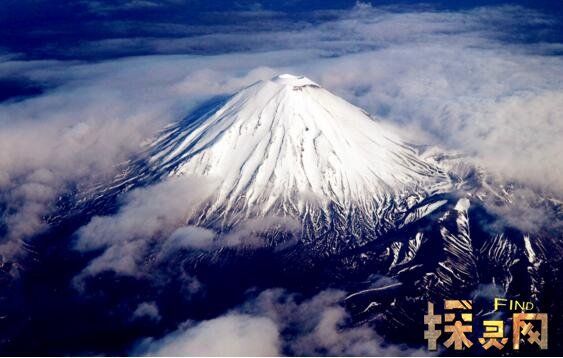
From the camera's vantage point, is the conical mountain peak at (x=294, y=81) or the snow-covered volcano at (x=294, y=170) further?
the conical mountain peak at (x=294, y=81)

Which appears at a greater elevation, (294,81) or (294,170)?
(294,81)

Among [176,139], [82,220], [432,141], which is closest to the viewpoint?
[82,220]

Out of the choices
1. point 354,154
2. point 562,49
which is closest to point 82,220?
point 354,154

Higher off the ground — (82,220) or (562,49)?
(562,49)

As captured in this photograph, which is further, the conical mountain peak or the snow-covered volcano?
the conical mountain peak

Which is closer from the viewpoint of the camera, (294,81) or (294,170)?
(294,170)

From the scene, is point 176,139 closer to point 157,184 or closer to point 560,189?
point 157,184

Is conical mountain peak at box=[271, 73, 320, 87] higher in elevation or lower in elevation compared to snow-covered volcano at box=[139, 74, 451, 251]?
higher

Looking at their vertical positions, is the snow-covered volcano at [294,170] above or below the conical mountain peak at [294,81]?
below
